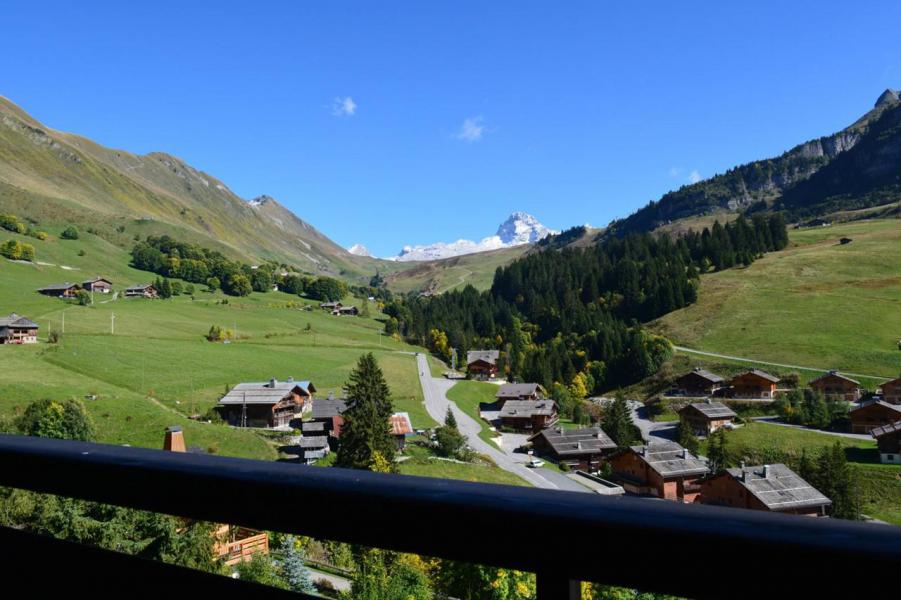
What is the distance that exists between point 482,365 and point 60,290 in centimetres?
6967

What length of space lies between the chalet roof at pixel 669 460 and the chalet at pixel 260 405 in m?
33.7

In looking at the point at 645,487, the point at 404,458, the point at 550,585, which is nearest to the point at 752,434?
the point at 645,487

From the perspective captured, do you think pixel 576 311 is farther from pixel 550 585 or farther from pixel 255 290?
pixel 550 585

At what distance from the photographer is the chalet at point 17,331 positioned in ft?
197

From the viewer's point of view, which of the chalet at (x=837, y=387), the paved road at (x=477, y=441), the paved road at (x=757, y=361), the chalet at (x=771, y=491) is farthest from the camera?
the paved road at (x=757, y=361)

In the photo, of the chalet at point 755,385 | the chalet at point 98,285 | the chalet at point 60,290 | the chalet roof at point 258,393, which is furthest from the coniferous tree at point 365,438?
the chalet at point 98,285

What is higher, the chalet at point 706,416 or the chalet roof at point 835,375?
the chalet roof at point 835,375

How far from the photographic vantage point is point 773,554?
1.05 meters

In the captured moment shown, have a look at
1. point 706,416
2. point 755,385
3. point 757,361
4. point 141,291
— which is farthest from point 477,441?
point 141,291

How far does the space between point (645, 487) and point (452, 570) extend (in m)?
41.4

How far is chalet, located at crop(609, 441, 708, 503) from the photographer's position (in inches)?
1763

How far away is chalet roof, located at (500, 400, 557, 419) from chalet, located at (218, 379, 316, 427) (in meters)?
27.0

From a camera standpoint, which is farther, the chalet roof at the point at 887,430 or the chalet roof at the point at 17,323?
the chalet roof at the point at 17,323

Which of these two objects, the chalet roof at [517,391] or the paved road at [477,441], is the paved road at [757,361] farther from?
the paved road at [477,441]
